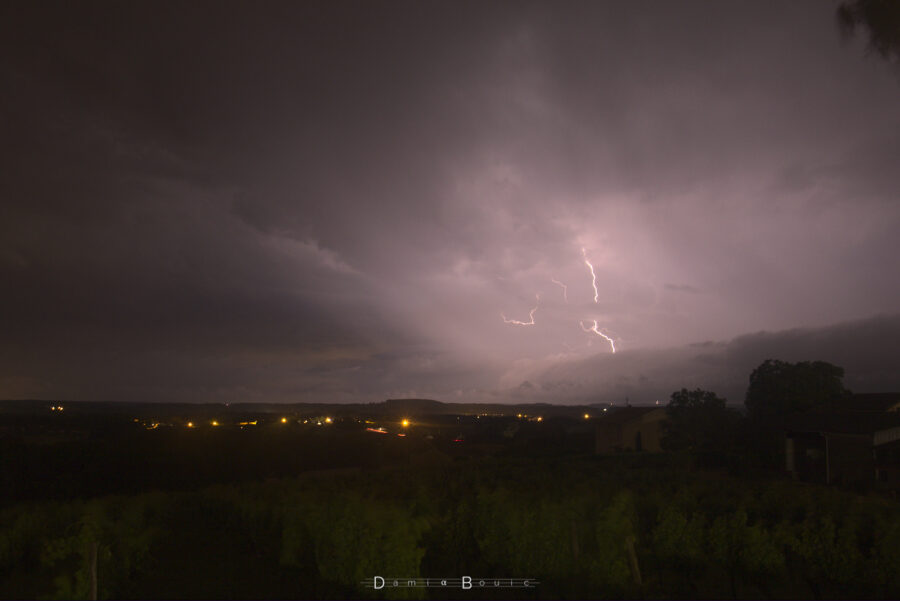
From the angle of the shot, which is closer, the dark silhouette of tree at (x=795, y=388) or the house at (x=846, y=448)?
the house at (x=846, y=448)

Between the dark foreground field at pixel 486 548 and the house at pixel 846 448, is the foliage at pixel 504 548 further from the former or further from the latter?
the house at pixel 846 448

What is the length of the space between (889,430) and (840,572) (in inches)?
863

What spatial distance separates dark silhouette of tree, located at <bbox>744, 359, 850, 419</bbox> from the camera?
41781 millimetres

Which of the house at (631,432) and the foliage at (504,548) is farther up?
the foliage at (504,548)

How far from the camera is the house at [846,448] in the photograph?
2619 cm

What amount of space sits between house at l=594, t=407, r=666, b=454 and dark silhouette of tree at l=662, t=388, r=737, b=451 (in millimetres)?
1972

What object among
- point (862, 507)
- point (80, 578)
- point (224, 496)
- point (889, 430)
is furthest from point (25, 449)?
point (889, 430)

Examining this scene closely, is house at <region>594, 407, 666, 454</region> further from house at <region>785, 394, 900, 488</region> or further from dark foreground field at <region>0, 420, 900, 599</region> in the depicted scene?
dark foreground field at <region>0, 420, 900, 599</region>

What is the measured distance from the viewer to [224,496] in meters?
16.6

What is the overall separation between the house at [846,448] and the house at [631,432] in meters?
13.3

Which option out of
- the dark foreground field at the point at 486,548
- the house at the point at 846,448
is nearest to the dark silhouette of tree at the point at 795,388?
the house at the point at 846,448

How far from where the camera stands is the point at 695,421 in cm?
4047

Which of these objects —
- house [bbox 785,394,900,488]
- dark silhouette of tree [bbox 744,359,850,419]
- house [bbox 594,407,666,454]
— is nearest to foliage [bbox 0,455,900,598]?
house [bbox 785,394,900,488]

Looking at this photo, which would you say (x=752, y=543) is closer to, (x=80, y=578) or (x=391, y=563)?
(x=391, y=563)
